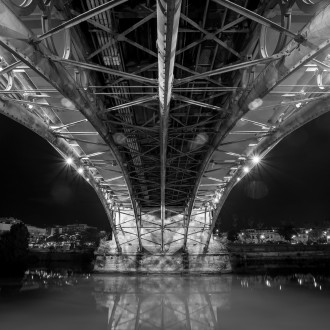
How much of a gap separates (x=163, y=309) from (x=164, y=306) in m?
0.68

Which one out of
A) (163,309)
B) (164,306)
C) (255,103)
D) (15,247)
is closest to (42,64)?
(255,103)

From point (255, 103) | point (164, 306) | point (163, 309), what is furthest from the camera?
point (164, 306)

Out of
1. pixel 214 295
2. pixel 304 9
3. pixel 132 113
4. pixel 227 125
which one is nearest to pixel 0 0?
pixel 304 9

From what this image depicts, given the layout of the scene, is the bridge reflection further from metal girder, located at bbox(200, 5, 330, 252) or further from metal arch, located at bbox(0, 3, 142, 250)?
metal girder, located at bbox(200, 5, 330, 252)

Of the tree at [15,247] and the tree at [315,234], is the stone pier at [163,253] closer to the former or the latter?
the tree at [15,247]

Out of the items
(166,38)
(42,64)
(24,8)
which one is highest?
(24,8)

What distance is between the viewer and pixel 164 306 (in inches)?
603

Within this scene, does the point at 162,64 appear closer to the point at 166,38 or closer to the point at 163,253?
the point at 166,38

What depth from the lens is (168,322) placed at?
12398 mm

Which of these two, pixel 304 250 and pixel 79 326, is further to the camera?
pixel 304 250

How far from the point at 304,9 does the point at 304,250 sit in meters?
73.3

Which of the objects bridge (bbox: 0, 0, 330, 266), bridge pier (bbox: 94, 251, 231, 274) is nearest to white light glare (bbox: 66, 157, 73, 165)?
bridge (bbox: 0, 0, 330, 266)

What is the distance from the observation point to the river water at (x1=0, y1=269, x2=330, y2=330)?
479 inches

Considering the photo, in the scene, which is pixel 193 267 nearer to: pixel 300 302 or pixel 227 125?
pixel 300 302
